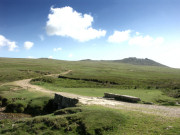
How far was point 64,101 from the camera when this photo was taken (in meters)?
27.7

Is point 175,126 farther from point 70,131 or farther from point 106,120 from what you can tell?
point 70,131

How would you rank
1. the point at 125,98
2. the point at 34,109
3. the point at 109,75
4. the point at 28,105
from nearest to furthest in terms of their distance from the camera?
the point at 125,98, the point at 34,109, the point at 28,105, the point at 109,75

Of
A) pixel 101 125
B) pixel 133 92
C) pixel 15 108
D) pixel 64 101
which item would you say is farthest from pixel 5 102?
pixel 133 92

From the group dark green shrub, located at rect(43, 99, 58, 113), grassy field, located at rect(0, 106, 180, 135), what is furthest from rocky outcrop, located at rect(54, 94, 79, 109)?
grassy field, located at rect(0, 106, 180, 135)

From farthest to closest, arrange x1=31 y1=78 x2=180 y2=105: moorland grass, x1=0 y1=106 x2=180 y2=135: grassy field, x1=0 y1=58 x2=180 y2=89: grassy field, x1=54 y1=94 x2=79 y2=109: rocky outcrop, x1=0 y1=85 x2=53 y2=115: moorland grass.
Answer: x1=0 y1=58 x2=180 y2=89: grassy field → x1=31 y1=78 x2=180 y2=105: moorland grass → x1=0 y1=85 x2=53 y2=115: moorland grass → x1=54 y1=94 x2=79 y2=109: rocky outcrop → x1=0 y1=106 x2=180 y2=135: grassy field

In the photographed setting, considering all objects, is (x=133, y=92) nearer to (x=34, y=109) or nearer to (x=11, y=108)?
(x=34, y=109)

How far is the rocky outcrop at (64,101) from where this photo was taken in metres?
25.1

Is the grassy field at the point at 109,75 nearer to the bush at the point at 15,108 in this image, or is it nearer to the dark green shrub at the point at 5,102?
the dark green shrub at the point at 5,102

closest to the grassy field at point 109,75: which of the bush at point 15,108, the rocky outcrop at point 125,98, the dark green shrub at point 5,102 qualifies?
the rocky outcrop at point 125,98

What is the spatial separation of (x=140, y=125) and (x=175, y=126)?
3008 millimetres

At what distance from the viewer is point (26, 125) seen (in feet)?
57.9

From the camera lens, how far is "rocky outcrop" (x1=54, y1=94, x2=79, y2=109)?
25.1 metres

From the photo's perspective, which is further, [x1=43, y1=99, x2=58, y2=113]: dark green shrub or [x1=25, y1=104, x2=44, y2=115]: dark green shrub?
[x1=43, y1=99, x2=58, y2=113]: dark green shrub

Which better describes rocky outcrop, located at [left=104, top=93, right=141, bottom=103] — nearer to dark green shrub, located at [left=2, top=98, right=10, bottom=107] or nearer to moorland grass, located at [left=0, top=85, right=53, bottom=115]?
moorland grass, located at [left=0, top=85, right=53, bottom=115]
